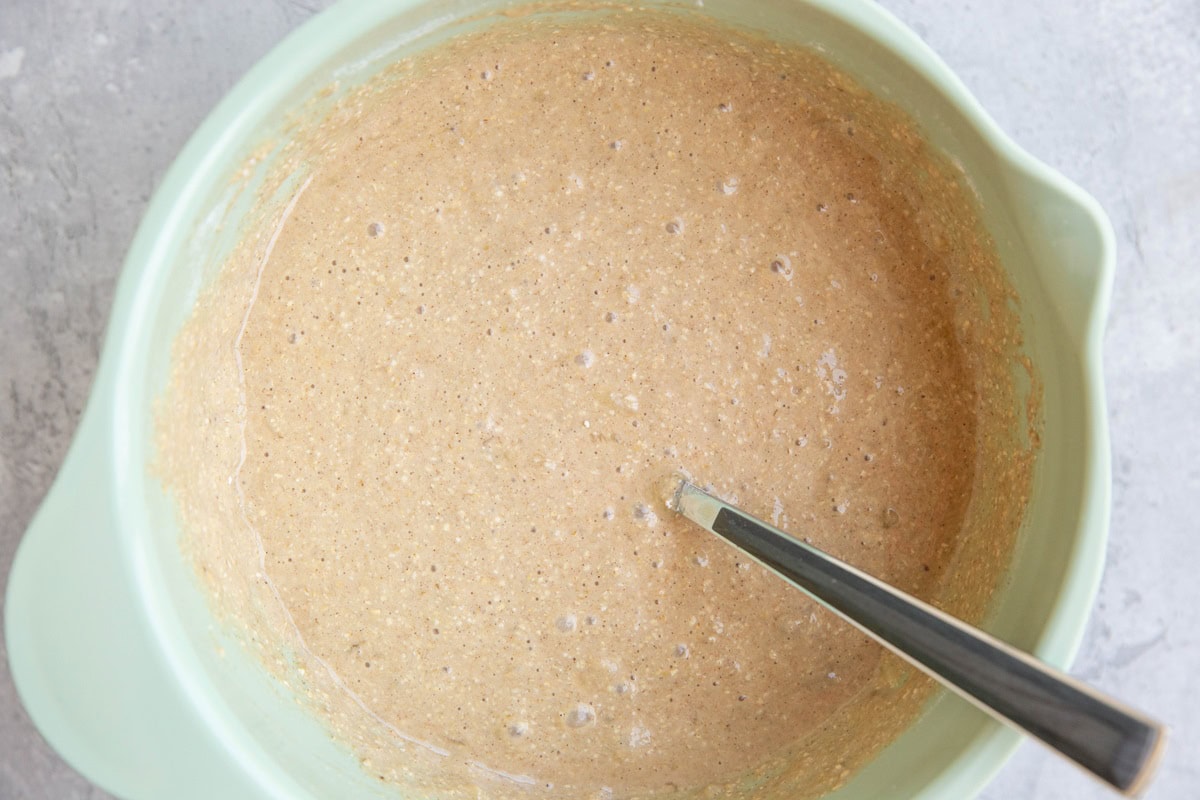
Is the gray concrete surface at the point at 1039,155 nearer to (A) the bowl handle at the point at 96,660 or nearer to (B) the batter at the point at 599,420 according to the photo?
(B) the batter at the point at 599,420

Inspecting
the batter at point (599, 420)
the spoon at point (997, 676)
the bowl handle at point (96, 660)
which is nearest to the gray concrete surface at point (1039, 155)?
the batter at point (599, 420)

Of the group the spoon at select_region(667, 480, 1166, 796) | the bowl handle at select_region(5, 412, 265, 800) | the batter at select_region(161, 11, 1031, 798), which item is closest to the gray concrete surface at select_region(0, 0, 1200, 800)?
the batter at select_region(161, 11, 1031, 798)

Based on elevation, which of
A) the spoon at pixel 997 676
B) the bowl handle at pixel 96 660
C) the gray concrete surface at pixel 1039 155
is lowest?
the bowl handle at pixel 96 660

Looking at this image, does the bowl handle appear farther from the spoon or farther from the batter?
the spoon

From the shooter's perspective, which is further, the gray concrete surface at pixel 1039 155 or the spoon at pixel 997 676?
the gray concrete surface at pixel 1039 155

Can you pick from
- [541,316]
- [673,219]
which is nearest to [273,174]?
[541,316]

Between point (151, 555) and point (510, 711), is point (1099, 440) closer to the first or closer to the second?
point (510, 711)
